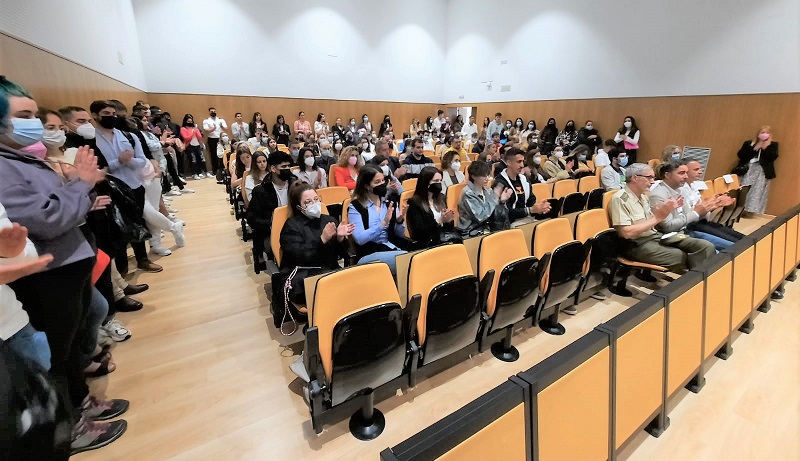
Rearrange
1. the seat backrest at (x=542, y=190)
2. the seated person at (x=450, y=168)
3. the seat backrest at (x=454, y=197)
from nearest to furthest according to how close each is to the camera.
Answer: the seat backrest at (x=454, y=197)
the seat backrest at (x=542, y=190)
the seated person at (x=450, y=168)

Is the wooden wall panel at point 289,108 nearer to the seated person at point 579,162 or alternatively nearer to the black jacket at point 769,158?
the seated person at point 579,162

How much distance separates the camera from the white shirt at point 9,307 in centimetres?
110

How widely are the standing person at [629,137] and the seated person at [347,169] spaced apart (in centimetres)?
708

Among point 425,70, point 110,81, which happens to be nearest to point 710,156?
point 425,70

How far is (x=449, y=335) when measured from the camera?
203cm

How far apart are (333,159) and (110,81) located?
12.3ft

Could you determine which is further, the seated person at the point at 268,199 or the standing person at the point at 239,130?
the standing person at the point at 239,130

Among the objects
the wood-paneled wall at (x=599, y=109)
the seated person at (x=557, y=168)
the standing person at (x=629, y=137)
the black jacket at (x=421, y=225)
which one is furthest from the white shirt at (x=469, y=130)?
the black jacket at (x=421, y=225)

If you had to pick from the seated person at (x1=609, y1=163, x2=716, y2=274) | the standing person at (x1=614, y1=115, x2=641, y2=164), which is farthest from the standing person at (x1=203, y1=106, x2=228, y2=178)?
the standing person at (x1=614, y1=115, x2=641, y2=164)

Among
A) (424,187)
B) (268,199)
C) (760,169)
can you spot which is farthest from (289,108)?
(760,169)

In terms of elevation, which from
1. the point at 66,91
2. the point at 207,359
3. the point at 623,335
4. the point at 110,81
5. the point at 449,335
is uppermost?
the point at 110,81

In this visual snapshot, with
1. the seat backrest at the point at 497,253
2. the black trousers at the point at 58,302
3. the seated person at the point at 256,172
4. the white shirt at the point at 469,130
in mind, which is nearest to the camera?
the black trousers at the point at 58,302

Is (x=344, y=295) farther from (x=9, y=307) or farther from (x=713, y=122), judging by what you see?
(x=713, y=122)

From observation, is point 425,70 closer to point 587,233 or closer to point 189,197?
point 189,197
